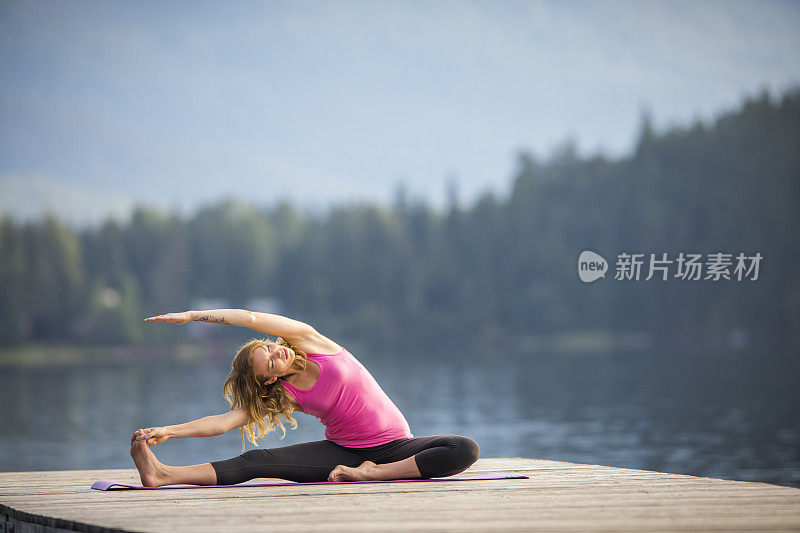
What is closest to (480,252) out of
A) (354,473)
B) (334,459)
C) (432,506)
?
(334,459)

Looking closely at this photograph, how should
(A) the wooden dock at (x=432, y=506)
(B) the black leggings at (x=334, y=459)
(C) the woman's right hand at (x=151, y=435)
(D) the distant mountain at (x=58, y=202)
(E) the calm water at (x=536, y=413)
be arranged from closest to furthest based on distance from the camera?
1. (A) the wooden dock at (x=432, y=506)
2. (C) the woman's right hand at (x=151, y=435)
3. (B) the black leggings at (x=334, y=459)
4. (E) the calm water at (x=536, y=413)
5. (D) the distant mountain at (x=58, y=202)

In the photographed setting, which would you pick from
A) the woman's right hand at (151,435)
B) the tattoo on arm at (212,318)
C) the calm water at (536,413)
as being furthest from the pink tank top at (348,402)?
the calm water at (536,413)

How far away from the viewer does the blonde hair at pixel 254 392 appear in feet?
14.8

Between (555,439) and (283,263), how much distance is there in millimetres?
53114

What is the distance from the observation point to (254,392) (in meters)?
4.57

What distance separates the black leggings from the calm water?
10.2 m

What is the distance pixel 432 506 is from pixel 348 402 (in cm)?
90

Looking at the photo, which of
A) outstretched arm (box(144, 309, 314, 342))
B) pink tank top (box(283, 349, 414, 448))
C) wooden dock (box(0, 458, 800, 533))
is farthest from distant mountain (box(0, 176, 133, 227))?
wooden dock (box(0, 458, 800, 533))

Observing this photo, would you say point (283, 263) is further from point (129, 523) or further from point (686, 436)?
point (129, 523)

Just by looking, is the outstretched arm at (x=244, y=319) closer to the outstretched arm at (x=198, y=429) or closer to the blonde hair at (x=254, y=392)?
the blonde hair at (x=254, y=392)

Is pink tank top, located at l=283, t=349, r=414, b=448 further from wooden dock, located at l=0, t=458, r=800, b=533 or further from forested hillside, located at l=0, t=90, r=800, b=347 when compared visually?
forested hillside, located at l=0, t=90, r=800, b=347

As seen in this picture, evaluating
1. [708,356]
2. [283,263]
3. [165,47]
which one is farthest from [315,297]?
[165,47]

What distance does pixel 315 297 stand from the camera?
70.0 m

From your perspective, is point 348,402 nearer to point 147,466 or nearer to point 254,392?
point 254,392
